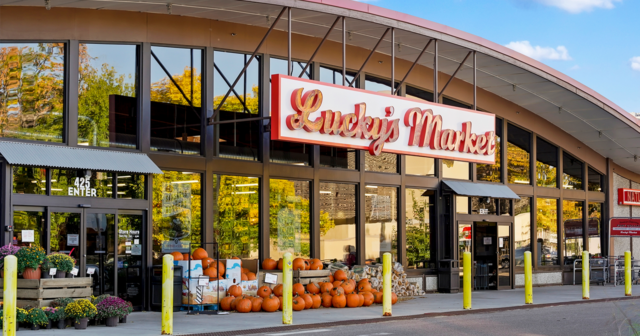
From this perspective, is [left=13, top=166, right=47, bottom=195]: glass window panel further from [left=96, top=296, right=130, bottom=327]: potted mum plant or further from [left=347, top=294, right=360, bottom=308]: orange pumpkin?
[left=347, top=294, right=360, bottom=308]: orange pumpkin

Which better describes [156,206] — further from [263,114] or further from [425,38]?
[425,38]

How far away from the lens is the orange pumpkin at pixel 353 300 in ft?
54.4

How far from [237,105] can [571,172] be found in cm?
1483

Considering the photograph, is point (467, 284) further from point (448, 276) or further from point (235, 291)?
point (448, 276)

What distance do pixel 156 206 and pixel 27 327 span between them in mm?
4835

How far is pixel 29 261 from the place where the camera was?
1246 centimetres

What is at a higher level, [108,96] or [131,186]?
[108,96]

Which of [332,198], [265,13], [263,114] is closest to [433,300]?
[332,198]

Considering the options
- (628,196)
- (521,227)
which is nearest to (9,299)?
(521,227)

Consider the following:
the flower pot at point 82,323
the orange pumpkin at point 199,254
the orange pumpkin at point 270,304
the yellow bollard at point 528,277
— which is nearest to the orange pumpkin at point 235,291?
the orange pumpkin at point 270,304

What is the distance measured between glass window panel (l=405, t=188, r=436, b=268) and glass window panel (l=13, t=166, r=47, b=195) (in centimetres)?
1079

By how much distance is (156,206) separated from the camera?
1645 cm

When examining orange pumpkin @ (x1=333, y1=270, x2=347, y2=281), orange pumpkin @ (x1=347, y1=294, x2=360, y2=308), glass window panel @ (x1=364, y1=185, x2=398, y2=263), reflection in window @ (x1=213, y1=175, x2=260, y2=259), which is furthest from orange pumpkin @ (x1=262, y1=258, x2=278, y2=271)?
glass window panel @ (x1=364, y1=185, x2=398, y2=263)

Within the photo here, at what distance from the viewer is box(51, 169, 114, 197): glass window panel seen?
14688mm
